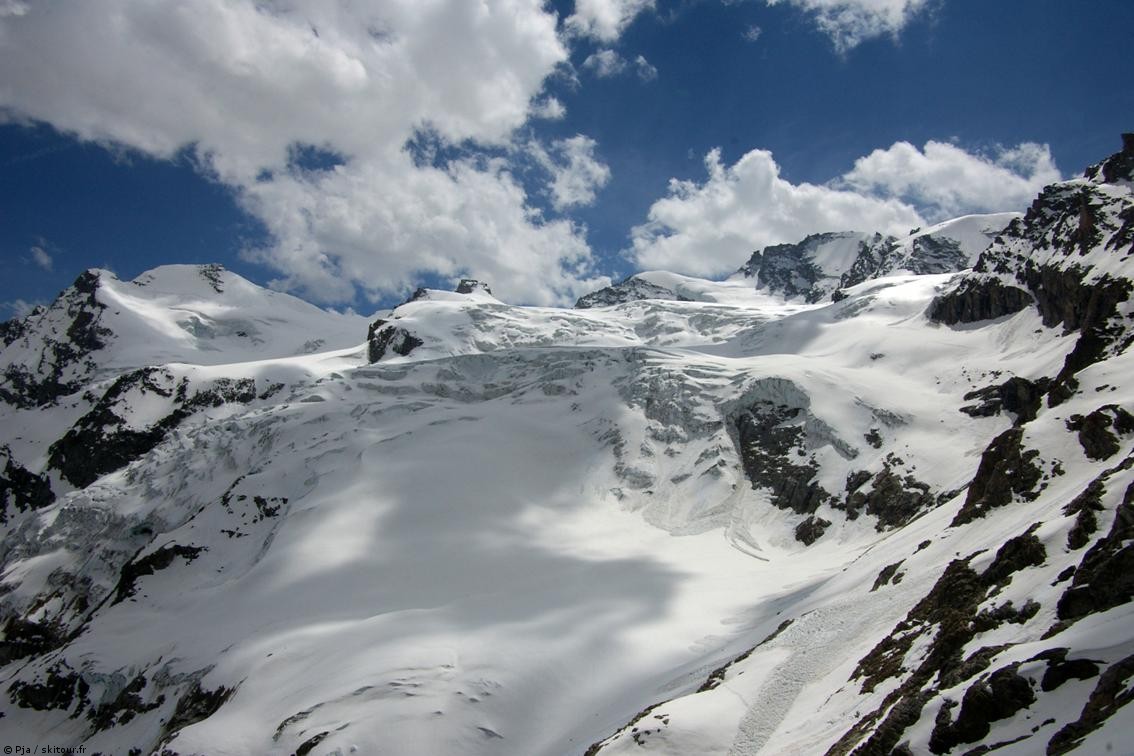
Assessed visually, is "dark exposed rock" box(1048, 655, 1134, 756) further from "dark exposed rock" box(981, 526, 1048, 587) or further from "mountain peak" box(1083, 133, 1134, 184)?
"mountain peak" box(1083, 133, 1134, 184)

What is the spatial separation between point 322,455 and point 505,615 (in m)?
60.7

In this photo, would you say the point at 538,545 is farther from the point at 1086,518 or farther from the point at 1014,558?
the point at 1086,518

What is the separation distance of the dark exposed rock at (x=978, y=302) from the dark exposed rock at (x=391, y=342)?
116m

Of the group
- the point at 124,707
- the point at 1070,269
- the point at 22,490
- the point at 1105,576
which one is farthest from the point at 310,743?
the point at 22,490

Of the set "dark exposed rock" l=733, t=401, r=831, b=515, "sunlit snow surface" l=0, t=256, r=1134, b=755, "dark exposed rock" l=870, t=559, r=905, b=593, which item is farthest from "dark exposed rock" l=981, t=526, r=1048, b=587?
"dark exposed rock" l=733, t=401, r=831, b=515

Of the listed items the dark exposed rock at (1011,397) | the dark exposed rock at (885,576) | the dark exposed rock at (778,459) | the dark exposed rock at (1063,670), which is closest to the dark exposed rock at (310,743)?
Answer: the dark exposed rock at (885,576)

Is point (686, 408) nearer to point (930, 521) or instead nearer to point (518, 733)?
point (930, 521)

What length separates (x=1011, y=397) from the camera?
3420 inches

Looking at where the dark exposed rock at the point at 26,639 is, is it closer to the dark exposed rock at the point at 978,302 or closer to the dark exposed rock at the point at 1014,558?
the dark exposed rock at the point at 1014,558

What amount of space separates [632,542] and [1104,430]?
188 feet

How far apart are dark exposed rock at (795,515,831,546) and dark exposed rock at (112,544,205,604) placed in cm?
8131

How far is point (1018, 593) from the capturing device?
2294 cm

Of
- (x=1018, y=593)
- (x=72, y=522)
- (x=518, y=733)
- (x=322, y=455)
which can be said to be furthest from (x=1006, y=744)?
(x=72, y=522)

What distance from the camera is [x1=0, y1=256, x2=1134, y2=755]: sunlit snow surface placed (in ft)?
127
